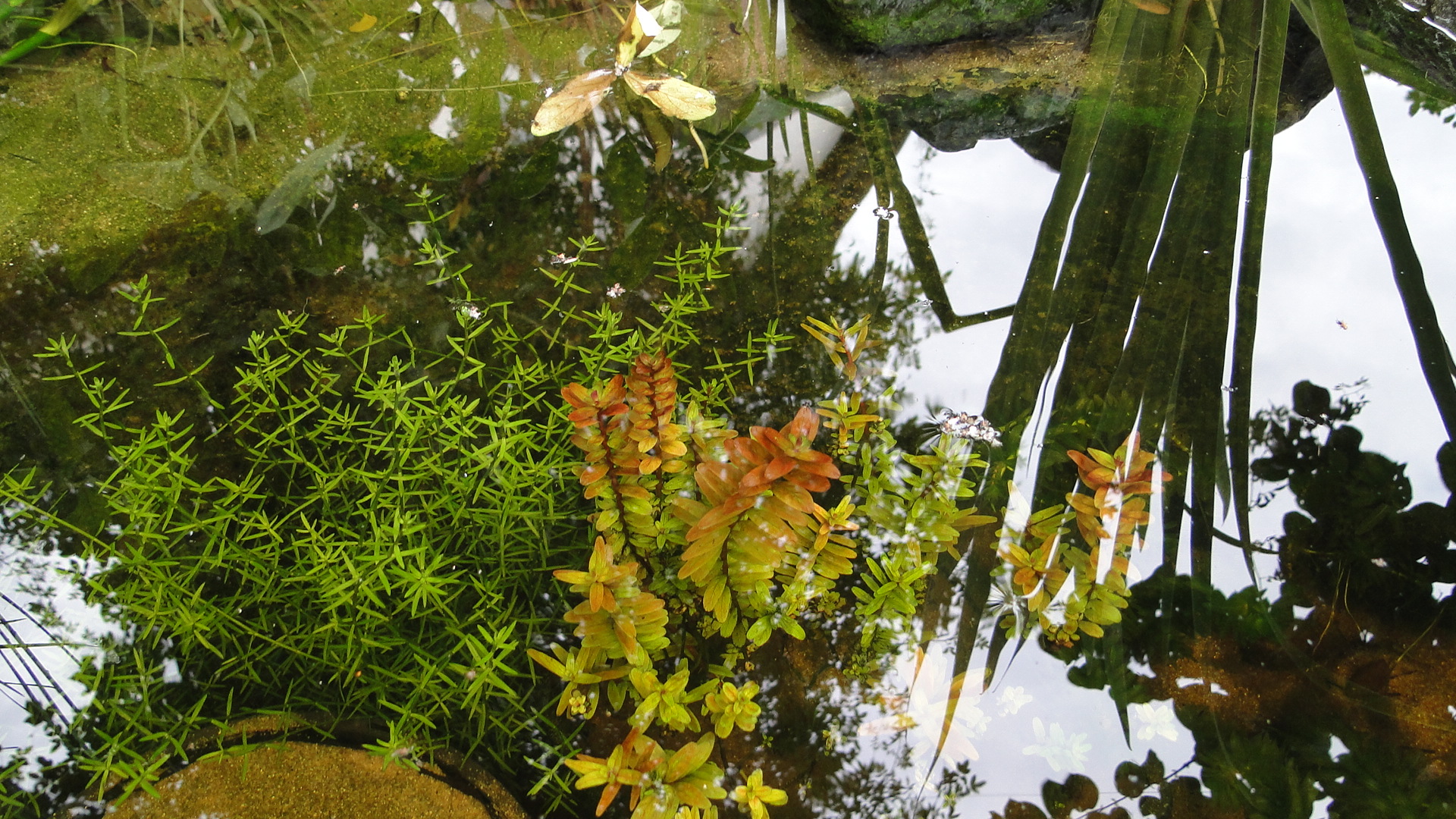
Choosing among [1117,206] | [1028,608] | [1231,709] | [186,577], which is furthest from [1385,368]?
[186,577]

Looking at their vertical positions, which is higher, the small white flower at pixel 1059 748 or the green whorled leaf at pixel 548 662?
the small white flower at pixel 1059 748

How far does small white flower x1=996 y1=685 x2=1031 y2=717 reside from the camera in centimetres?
126

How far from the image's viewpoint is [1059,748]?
122 centimetres

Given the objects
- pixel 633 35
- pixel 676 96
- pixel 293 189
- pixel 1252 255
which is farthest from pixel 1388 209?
pixel 293 189

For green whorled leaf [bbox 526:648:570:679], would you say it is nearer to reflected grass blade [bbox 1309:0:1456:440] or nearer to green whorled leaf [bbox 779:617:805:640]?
green whorled leaf [bbox 779:617:805:640]

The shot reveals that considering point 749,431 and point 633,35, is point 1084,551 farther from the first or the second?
point 633,35

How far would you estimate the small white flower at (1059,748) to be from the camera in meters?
→ 1.21

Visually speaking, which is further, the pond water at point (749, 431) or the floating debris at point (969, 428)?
the floating debris at point (969, 428)

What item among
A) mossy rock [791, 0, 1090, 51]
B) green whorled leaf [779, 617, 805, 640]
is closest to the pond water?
green whorled leaf [779, 617, 805, 640]

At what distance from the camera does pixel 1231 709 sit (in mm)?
1265

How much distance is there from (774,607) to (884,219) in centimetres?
94

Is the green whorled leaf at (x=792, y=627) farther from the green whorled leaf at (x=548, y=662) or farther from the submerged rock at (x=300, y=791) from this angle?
the submerged rock at (x=300, y=791)

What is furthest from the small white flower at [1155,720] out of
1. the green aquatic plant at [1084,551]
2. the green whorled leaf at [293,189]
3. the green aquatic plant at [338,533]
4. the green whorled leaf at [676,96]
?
the green whorled leaf at [293,189]

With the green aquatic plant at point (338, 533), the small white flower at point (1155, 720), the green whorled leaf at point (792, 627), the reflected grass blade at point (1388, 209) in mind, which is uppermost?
the reflected grass blade at point (1388, 209)
